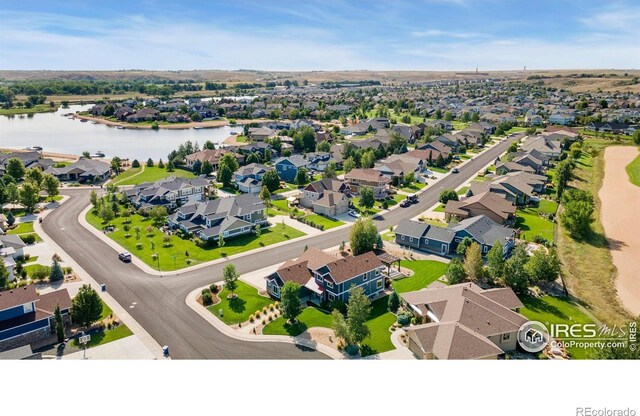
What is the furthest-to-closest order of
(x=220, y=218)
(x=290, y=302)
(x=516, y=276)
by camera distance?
1. (x=220, y=218)
2. (x=516, y=276)
3. (x=290, y=302)

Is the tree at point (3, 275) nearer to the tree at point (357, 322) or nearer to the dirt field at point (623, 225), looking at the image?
the tree at point (357, 322)

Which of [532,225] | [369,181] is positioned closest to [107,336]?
[369,181]

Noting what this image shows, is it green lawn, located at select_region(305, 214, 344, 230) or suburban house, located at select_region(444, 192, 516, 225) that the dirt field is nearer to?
suburban house, located at select_region(444, 192, 516, 225)

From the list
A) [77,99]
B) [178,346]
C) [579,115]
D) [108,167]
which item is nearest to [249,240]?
[178,346]

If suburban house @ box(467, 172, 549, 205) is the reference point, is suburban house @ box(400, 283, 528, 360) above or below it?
below

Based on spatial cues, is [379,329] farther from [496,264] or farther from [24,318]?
[24,318]

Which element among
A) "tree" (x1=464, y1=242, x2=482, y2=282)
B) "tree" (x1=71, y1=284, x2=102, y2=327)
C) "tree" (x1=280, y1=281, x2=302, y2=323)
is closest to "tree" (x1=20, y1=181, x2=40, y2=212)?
"tree" (x1=71, y1=284, x2=102, y2=327)
